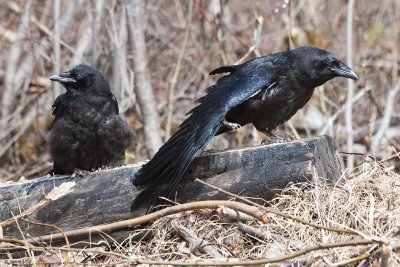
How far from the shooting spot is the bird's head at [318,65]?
510cm

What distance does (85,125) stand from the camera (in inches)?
216

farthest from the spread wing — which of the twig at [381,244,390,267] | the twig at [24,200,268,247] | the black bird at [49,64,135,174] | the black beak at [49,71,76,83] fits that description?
the twig at [381,244,390,267]

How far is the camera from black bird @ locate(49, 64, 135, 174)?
5.50m

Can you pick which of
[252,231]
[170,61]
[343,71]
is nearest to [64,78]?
[343,71]

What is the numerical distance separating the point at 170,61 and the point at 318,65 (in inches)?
166

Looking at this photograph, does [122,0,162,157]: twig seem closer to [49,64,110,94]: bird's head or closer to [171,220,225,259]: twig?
[49,64,110,94]: bird's head

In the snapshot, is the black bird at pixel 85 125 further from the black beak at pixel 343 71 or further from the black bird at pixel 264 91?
the black beak at pixel 343 71

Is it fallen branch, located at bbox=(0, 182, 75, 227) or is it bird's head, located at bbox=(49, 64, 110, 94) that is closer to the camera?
fallen branch, located at bbox=(0, 182, 75, 227)

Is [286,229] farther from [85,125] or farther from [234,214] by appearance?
[85,125]

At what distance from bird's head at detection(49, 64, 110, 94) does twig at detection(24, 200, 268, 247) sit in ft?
5.45

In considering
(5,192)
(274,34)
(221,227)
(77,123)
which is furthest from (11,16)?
(221,227)

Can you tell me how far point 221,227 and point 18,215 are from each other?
114cm

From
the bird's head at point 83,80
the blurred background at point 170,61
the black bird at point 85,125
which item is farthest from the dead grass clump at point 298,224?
the blurred background at point 170,61

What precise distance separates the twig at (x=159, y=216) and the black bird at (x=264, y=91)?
2.05 ft
